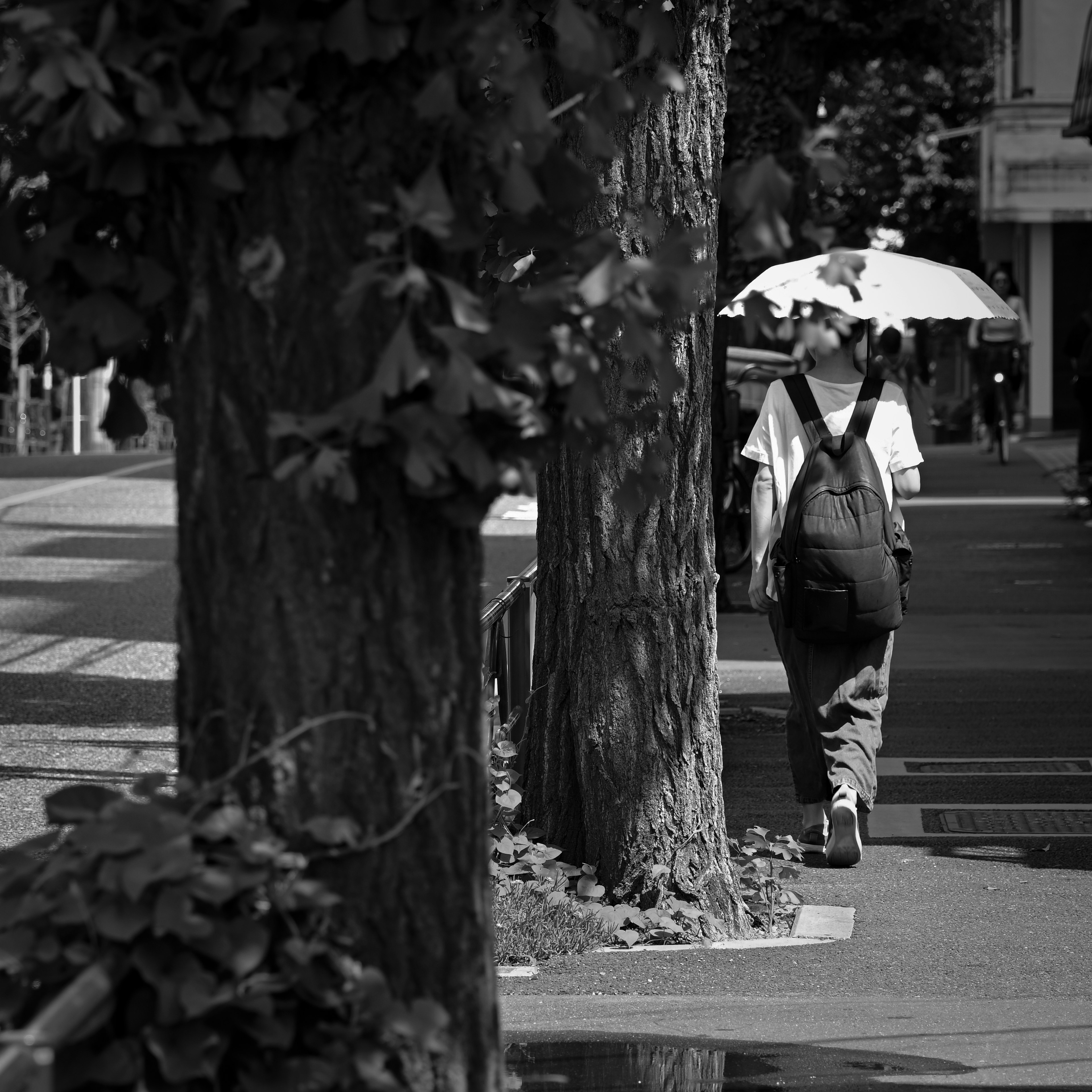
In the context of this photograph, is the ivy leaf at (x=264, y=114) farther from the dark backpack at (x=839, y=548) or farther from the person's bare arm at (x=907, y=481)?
the person's bare arm at (x=907, y=481)

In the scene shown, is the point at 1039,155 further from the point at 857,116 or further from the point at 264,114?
the point at 264,114

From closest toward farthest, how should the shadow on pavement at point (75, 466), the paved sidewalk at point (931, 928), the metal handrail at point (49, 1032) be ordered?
1. the metal handrail at point (49, 1032)
2. the paved sidewalk at point (931, 928)
3. the shadow on pavement at point (75, 466)

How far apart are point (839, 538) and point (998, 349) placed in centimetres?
1841

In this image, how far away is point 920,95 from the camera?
3966cm

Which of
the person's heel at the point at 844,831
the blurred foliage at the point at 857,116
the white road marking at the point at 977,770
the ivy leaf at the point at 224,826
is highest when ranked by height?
the blurred foliage at the point at 857,116

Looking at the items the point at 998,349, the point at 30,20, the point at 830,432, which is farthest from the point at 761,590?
the point at 998,349

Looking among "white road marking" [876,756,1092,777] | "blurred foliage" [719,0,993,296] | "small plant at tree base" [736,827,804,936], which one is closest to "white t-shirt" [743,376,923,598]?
"blurred foliage" [719,0,993,296]

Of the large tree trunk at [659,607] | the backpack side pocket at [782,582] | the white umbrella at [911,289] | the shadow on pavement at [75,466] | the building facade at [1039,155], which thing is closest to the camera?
the large tree trunk at [659,607]

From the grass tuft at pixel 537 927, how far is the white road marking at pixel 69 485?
1464cm

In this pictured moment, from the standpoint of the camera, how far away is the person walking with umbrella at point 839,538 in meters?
6.69

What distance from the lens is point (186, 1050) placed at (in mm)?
2631

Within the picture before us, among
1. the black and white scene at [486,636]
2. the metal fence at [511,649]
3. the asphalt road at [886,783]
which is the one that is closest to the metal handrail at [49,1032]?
the black and white scene at [486,636]

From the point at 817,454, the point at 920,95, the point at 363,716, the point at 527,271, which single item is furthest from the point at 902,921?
the point at 920,95

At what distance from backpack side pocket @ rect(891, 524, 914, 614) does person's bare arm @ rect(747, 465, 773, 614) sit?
434mm
